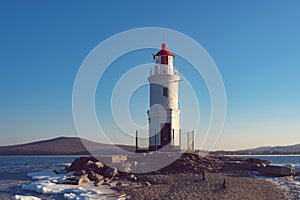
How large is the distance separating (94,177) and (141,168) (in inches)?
135

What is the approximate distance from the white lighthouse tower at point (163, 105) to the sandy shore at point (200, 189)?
18.0ft

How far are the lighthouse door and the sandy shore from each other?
535 centimetres

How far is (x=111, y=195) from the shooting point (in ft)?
50.5

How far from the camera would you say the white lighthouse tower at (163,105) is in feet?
81.7

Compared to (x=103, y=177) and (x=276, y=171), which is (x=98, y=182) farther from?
(x=276, y=171)

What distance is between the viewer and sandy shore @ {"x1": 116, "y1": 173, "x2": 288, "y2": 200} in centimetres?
1452

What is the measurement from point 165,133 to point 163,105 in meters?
2.06

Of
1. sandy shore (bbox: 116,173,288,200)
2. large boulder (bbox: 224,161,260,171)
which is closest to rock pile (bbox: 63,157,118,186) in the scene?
sandy shore (bbox: 116,173,288,200)

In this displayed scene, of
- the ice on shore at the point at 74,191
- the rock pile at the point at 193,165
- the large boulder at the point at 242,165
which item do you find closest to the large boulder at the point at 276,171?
the large boulder at the point at 242,165

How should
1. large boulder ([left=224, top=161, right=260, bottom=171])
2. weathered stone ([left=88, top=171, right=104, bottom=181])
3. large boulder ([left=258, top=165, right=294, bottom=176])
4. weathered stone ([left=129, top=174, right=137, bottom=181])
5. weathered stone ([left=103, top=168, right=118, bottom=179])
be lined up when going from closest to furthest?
weathered stone ([left=129, top=174, right=137, bottom=181])
weathered stone ([left=88, top=171, right=104, bottom=181])
weathered stone ([left=103, top=168, right=118, bottom=179])
large boulder ([left=258, top=165, right=294, bottom=176])
large boulder ([left=224, top=161, right=260, bottom=171])

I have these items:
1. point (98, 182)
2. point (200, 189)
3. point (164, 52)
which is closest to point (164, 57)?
point (164, 52)

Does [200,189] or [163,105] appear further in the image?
[163,105]

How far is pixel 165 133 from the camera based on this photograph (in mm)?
24859

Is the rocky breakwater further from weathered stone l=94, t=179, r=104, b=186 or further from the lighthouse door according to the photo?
the lighthouse door
